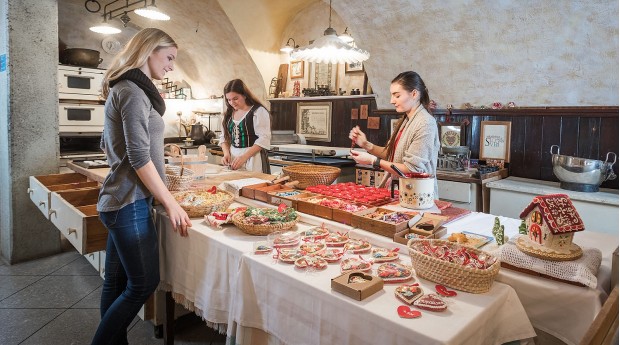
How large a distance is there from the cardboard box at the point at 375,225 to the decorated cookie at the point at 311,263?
0.39 m

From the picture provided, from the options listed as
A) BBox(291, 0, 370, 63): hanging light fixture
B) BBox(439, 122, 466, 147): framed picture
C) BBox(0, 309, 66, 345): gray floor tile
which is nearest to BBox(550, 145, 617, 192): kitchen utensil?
BBox(439, 122, 466, 147): framed picture

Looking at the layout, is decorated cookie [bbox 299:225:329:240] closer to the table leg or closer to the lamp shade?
the table leg

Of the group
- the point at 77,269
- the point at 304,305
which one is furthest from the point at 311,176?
the point at 77,269

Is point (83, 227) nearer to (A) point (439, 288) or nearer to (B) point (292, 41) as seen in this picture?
(A) point (439, 288)

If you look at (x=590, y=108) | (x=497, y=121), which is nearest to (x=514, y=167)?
(x=497, y=121)

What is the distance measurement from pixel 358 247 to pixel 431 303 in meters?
0.54

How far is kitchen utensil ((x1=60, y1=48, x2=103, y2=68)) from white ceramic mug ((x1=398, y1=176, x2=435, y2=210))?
5445 mm

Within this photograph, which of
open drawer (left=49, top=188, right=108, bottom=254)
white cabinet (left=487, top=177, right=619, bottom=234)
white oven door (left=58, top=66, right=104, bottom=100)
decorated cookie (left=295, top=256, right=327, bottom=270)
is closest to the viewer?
decorated cookie (left=295, top=256, right=327, bottom=270)

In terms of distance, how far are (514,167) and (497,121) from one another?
21.4 inches

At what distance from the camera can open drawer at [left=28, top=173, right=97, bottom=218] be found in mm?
3195

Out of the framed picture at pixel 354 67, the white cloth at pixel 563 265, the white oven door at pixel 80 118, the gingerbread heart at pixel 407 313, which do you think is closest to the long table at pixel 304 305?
the gingerbread heart at pixel 407 313

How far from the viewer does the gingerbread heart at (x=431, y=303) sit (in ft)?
4.24

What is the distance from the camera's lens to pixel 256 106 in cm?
406

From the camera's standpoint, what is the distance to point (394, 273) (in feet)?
5.02
